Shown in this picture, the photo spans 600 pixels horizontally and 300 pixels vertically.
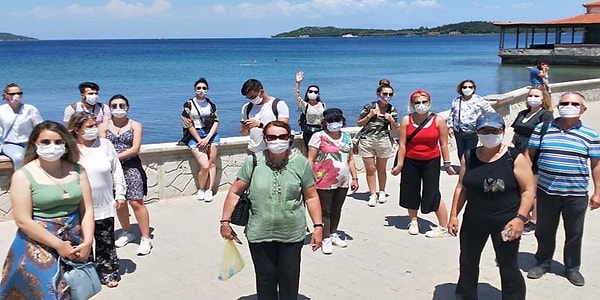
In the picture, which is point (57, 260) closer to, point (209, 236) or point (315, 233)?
point (315, 233)

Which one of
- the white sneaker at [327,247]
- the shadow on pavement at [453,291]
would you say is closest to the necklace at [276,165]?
the shadow on pavement at [453,291]

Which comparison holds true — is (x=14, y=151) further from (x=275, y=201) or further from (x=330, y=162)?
(x=275, y=201)

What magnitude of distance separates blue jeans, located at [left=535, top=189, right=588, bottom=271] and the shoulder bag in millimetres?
3745

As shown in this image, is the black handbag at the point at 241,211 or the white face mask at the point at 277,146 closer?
the white face mask at the point at 277,146

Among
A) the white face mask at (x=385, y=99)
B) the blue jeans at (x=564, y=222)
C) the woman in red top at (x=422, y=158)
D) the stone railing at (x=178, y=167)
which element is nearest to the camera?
the blue jeans at (x=564, y=222)

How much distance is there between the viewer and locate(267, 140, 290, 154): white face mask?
4363mm

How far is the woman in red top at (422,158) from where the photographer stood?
6785 mm

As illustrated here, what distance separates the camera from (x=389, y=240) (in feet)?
22.7

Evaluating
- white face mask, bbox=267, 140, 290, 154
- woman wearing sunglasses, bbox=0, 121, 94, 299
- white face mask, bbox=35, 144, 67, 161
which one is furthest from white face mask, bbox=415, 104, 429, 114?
white face mask, bbox=35, 144, 67, 161

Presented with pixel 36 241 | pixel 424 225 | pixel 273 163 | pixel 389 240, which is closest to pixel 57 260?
pixel 36 241

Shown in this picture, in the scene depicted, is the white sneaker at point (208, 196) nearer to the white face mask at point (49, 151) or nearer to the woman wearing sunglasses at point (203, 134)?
the woman wearing sunglasses at point (203, 134)

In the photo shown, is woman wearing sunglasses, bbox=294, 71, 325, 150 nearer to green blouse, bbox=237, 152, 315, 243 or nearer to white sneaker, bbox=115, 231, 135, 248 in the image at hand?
white sneaker, bbox=115, 231, 135, 248

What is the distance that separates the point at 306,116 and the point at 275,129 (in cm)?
416

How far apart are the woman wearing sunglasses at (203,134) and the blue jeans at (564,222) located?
4.43 m
